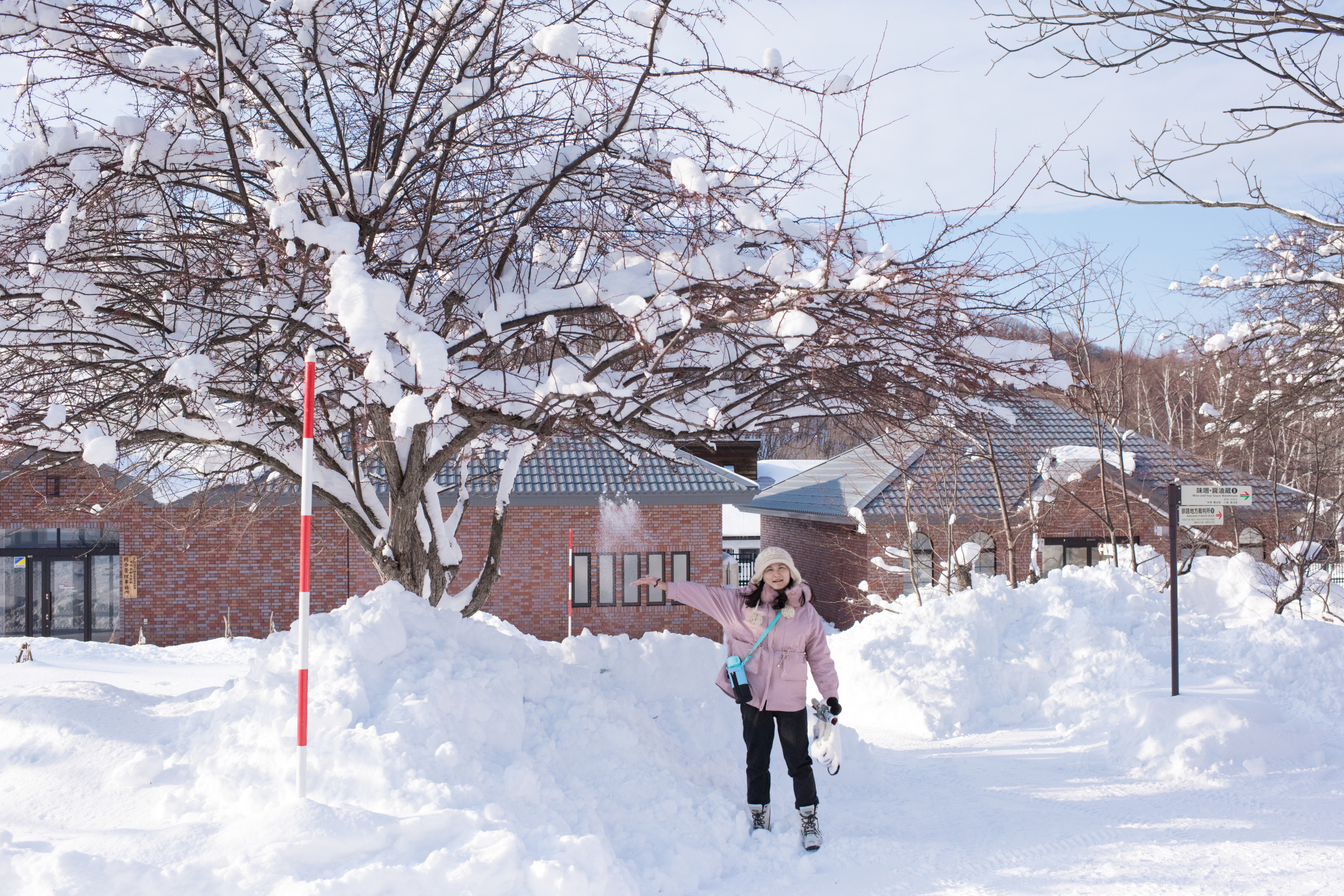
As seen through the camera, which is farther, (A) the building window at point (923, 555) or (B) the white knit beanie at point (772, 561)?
(A) the building window at point (923, 555)

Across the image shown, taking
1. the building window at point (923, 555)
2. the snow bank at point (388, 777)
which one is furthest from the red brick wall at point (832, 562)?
the snow bank at point (388, 777)

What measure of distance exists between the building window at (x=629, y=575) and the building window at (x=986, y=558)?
24.6 feet

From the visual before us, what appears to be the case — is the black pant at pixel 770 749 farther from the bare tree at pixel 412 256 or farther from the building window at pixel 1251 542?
the building window at pixel 1251 542

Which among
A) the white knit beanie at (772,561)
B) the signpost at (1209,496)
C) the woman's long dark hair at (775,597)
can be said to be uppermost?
the signpost at (1209,496)

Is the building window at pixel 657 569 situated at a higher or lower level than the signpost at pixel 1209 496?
lower

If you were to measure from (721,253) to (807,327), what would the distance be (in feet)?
3.22

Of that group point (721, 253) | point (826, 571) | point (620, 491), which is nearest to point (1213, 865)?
point (721, 253)

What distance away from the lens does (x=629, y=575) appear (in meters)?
19.2

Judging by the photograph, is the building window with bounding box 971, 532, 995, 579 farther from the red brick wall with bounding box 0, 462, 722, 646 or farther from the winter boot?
the winter boot

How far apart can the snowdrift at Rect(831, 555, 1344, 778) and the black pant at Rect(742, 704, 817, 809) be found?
11.1 feet

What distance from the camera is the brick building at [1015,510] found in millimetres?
18031

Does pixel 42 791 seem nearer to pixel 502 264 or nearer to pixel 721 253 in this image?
pixel 502 264

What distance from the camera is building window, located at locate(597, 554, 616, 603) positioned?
19094 millimetres

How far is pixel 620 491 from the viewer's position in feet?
61.2
